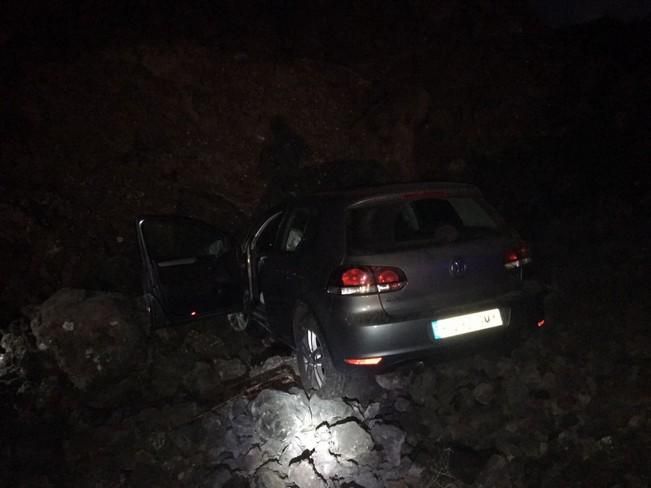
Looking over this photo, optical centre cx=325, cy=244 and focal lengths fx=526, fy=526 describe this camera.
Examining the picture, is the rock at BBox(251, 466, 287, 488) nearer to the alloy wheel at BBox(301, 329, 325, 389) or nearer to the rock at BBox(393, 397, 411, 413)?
the alloy wheel at BBox(301, 329, 325, 389)

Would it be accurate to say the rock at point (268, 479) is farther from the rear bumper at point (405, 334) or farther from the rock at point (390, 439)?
the rear bumper at point (405, 334)

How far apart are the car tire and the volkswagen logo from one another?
1085 millimetres

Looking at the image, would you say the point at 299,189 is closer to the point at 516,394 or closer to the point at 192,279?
the point at 192,279

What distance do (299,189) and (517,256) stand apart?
627cm

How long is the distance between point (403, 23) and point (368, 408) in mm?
10240

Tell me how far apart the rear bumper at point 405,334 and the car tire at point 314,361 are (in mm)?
240

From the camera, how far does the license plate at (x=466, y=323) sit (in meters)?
3.65

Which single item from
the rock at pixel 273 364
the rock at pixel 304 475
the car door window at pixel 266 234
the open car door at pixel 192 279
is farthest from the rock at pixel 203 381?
the rock at pixel 304 475

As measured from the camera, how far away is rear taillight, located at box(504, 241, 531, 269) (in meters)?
3.87

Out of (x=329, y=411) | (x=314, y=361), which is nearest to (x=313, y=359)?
(x=314, y=361)

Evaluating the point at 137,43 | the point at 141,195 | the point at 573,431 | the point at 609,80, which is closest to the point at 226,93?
the point at 137,43

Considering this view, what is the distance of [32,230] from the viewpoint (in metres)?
8.19

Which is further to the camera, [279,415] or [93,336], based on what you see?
[93,336]

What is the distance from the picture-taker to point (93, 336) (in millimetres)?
6031
